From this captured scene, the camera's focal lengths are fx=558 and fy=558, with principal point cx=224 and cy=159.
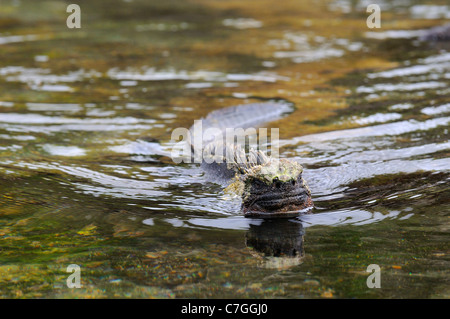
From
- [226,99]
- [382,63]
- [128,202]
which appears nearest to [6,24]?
[226,99]

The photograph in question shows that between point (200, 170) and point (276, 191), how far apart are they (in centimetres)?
151

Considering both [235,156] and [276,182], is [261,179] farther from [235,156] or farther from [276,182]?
[235,156]

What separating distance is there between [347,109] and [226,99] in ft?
5.69

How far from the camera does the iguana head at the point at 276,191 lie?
417 centimetres

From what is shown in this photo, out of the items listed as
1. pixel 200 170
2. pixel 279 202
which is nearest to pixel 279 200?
pixel 279 202

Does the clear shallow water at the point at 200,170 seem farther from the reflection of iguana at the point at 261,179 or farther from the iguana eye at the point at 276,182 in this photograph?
the iguana eye at the point at 276,182

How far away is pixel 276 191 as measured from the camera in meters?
4.21

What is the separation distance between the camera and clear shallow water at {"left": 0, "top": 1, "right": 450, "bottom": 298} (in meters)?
3.34

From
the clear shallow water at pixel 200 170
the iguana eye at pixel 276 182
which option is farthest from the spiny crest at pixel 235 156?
the iguana eye at pixel 276 182

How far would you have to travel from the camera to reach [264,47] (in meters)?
10.9

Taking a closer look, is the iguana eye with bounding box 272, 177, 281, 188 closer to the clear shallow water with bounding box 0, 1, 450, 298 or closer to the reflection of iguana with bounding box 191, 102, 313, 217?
the reflection of iguana with bounding box 191, 102, 313, 217

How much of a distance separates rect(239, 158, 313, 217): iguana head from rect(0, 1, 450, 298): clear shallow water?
0.40ft

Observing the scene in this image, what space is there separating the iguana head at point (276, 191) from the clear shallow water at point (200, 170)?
0.40 ft

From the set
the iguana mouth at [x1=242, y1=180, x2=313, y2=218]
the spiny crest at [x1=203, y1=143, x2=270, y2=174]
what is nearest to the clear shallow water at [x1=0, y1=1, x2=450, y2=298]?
the iguana mouth at [x1=242, y1=180, x2=313, y2=218]
